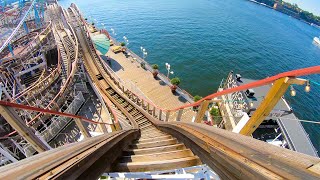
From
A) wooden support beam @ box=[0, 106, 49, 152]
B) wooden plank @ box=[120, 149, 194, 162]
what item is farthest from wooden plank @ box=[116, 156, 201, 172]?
wooden support beam @ box=[0, 106, 49, 152]

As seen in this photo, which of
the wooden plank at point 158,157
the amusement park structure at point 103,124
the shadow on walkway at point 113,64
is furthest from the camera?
the shadow on walkway at point 113,64

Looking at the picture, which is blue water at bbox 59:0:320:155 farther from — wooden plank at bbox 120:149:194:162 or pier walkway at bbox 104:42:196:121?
wooden plank at bbox 120:149:194:162

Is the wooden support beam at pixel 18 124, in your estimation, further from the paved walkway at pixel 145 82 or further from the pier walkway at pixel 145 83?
the paved walkway at pixel 145 82


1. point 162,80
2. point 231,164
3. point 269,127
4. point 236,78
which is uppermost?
point 231,164

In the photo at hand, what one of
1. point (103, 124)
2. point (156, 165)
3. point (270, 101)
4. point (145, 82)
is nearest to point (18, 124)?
point (156, 165)

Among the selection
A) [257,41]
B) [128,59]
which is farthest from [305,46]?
[128,59]

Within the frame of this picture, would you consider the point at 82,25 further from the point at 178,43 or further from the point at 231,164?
the point at 231,164

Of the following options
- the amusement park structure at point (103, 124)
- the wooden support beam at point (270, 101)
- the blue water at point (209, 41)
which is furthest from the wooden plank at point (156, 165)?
the blue water at point (209, 41)

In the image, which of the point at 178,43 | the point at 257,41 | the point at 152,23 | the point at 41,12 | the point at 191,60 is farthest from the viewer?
the point at 152,23
